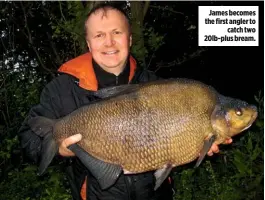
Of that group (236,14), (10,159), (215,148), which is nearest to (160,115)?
(215,148)

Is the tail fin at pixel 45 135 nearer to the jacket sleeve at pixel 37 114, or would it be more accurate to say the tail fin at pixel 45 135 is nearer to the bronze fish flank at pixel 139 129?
the bronze fish flank at pixel 139 129

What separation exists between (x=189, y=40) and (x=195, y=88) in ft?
32.6

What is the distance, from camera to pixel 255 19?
5578 millimetres

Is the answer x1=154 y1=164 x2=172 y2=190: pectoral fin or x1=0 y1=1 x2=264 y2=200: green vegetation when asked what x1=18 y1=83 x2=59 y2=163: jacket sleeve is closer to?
x1=154 y1=164 x2=172 y2=190: pectoral fin

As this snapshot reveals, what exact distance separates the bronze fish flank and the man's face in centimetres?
32

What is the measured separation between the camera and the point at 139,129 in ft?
8.11

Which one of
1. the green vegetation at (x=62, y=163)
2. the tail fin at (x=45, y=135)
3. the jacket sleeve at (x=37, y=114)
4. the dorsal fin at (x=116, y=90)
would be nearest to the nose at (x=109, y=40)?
the dorsal fin at (x=116, y=90)

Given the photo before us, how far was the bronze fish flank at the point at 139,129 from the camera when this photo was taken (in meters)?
2.45

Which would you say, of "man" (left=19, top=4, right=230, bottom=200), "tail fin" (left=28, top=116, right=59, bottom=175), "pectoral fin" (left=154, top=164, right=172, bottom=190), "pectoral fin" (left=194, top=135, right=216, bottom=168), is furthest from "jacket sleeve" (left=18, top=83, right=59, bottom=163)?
"pectoral fin" (left=194, top=135, right=216, bottom=168)

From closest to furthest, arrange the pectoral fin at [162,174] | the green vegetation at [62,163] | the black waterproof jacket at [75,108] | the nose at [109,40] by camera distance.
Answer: the pectoral fin at [162,174] < the black waterproof jacket at [75,108] < the nose at [109,40] < the green vegetation at [62,163]

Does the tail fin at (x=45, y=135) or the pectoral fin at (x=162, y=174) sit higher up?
the tail fin at (x=45, y=135)

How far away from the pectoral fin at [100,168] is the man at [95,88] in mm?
102

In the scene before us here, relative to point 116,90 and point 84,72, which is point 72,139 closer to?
point 116,90

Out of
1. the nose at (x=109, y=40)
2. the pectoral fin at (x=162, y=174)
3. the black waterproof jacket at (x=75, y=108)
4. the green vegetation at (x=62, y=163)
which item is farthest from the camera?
the green vegetation at (x=62, y=163)
